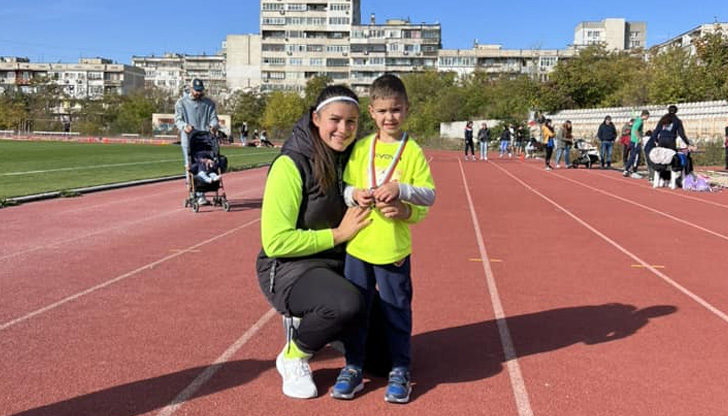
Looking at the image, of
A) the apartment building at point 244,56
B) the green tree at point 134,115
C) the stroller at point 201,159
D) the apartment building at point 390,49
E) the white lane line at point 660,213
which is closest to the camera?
the white lane line at point 660,213

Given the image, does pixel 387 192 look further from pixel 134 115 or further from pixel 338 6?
pixel 338 6

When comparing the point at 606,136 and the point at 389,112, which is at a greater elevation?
the point at 606,136

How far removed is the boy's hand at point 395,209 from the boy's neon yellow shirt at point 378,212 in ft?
0.21

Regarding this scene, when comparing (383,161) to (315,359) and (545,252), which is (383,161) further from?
(545,252)

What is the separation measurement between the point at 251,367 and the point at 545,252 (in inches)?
195

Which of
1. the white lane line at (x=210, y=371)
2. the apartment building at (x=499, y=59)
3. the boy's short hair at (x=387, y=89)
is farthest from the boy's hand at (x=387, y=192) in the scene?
the apartment building at (x=499, y=59)

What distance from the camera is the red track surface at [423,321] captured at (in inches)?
144

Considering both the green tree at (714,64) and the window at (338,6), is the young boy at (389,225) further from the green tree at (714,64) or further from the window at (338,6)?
the window at (338,6)

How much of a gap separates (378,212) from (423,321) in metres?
1.85

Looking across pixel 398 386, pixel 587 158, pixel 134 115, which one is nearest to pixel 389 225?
pixel 398 386

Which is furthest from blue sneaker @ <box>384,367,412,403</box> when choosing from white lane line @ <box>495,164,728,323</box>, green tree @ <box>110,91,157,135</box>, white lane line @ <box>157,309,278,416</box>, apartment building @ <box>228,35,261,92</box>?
apartment building @ <box>228,35,261,92</box>

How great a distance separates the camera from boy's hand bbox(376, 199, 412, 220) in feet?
11.0

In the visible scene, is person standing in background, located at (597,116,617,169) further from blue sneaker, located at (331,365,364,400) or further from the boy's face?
blue sneaker, located at (331,365,364,400)

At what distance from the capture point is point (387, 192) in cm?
329
